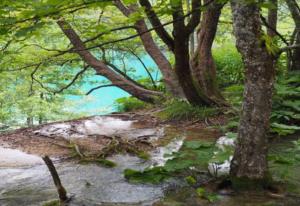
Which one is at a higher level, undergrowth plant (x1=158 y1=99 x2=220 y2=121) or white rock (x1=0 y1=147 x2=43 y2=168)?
undergrowth plant (x1=158 y1=99 x2=220 y2=121)

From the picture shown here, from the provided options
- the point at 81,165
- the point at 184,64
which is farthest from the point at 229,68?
the point at 81,165

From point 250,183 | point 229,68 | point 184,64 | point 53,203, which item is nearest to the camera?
point 250,183

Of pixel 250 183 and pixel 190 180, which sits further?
pixel 190 180

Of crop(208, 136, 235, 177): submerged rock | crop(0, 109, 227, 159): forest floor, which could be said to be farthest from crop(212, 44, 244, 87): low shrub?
crop(208, 136, 235, 177): submerged rock

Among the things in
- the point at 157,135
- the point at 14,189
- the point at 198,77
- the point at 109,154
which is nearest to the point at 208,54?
the point at 198,77

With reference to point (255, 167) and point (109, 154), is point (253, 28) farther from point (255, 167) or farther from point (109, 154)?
point (109, 154)

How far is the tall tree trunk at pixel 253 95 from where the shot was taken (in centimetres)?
361

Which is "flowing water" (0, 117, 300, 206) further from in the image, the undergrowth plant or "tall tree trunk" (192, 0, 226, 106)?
"tall tree trunk" (192, 0, 226, 106)

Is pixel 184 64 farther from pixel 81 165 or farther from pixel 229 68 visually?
pixel 229 68

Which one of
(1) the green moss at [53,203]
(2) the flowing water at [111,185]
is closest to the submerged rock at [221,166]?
(2) the flowing water at [111,185]

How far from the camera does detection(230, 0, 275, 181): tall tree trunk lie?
3.61 m

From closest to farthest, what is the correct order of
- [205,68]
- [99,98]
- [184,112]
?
[184,112] → [205,68] → [99,98]

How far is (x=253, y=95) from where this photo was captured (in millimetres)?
3686

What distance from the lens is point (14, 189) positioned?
184 inches
